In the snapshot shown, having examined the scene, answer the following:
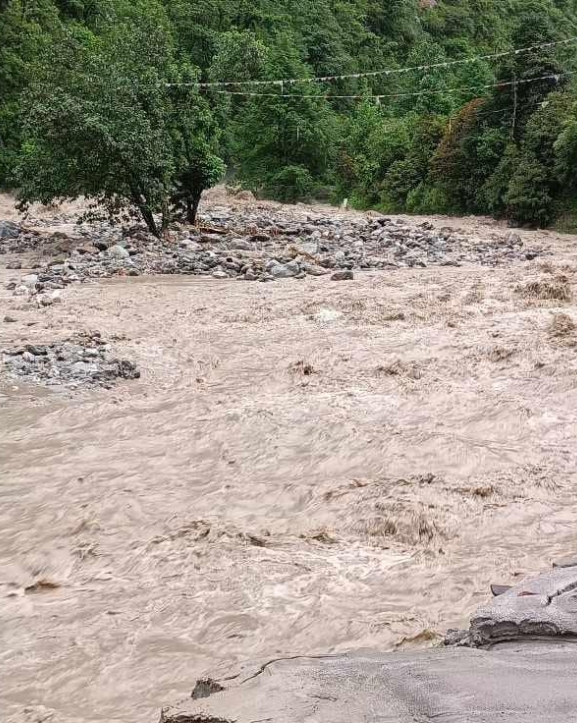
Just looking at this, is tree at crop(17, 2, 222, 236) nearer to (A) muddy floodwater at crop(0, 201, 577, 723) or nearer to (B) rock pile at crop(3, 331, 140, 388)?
(A) muddy floodwater at crop(0, 201, 577, 723)

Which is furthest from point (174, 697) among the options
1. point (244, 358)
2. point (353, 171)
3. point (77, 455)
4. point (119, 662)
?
point (353, 171)

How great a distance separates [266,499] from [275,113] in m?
35.1

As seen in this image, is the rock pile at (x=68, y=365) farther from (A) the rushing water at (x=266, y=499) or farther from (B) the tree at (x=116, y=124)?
(B) the tree at (x=116, y=124)

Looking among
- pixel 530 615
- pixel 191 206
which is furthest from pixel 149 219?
pixel 530 615

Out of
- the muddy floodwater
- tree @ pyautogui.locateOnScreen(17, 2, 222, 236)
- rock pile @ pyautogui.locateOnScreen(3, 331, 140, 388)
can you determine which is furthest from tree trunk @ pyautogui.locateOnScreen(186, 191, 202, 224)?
rock pile @ pyautogui.locateOnScreen(3, 331, 140, 388)

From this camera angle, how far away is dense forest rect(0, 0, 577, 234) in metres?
17.1

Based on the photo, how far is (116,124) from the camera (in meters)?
16.6

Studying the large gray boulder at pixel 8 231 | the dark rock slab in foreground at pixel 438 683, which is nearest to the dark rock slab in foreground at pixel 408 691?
the dark rock slab in foreground at pixel 438 683

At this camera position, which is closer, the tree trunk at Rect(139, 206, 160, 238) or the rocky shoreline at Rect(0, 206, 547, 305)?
the rocky shoreline at Rect(0, 206, 547, 305)

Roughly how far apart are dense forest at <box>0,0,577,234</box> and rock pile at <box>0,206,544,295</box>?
1375 mm

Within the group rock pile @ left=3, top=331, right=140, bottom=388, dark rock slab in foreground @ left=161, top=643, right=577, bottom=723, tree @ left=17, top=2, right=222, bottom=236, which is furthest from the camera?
tree @ left=17, top=2, right=222, bottom=236

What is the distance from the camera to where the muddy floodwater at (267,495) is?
11.4 ft

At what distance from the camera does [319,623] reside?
3.58 meters

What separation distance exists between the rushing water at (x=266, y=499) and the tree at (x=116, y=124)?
8058 millimetres
